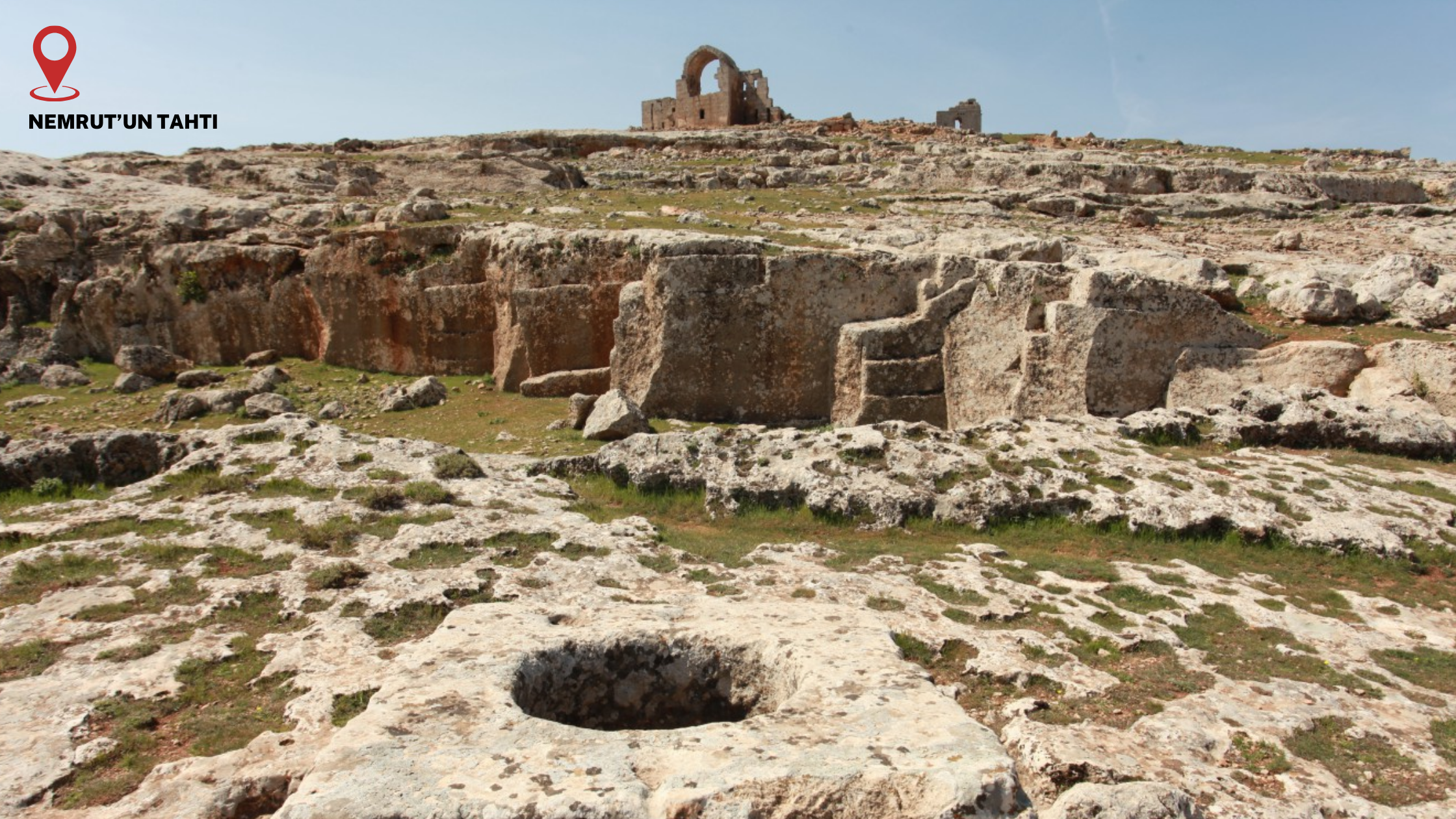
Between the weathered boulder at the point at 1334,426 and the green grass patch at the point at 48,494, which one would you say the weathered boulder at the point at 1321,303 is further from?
the green grass patch at the point at 48,494

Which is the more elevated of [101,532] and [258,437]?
[258,437]

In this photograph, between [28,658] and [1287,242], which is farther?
[1287,242]

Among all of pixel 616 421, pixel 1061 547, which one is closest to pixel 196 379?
pixel 616 421

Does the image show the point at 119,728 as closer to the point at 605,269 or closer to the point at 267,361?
the point at 605,269

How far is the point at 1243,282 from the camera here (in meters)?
15.9

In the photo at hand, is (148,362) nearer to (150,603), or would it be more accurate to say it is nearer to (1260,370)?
(150,603)

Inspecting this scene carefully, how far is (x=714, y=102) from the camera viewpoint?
1758 inches

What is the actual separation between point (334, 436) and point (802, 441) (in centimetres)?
596

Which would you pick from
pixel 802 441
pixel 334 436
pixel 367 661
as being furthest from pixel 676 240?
pixel 367 661

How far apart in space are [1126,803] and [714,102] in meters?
44.5

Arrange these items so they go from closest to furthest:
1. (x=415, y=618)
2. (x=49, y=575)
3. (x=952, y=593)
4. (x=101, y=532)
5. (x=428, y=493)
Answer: (x=415, y=618), (x=49, y=575), (x=952, y=593), (x=101, y=532), (x=428, y=493)

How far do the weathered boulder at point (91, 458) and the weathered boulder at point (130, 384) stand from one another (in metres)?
11.0

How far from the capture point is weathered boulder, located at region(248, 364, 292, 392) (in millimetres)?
19297

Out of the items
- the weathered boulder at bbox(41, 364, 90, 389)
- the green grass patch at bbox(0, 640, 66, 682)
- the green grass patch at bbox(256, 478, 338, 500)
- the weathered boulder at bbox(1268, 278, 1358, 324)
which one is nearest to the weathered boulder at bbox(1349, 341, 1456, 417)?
the weathered boulder at bbox(1268, 278, 1358, 324)
